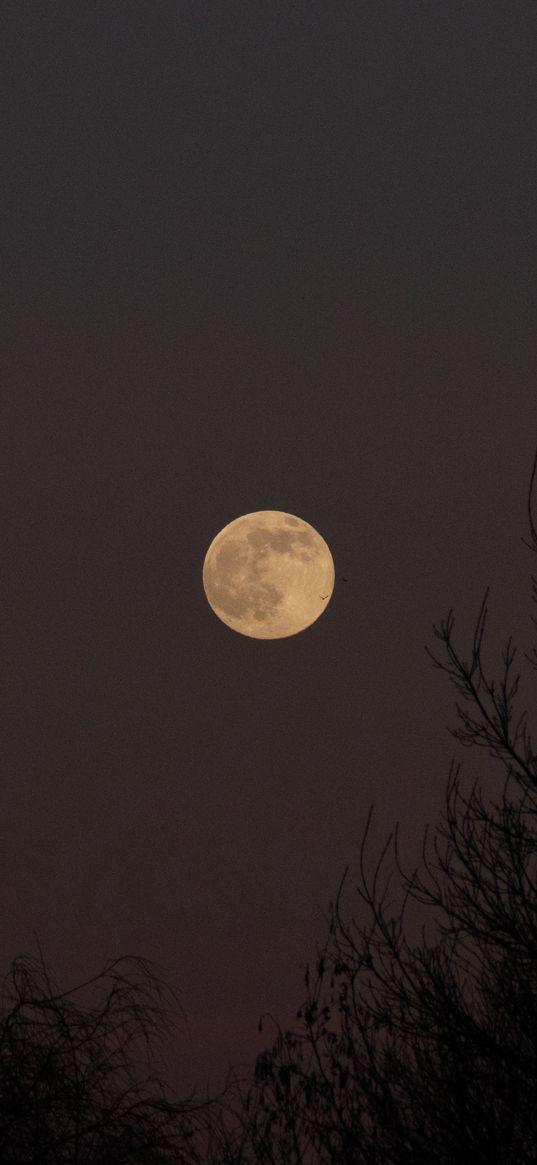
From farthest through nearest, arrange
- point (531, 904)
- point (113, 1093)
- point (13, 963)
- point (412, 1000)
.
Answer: point (13, 963) < point (113, 1093) < point (412, 1000) < point (531, 904)

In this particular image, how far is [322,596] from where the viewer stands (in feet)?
103

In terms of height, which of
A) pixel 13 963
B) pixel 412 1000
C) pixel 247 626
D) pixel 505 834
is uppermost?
pixel 247 626

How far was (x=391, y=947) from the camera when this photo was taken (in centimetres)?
1101

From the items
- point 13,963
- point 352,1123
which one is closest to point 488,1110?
point 352,1123

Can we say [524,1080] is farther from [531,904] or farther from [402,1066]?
[402,1066]

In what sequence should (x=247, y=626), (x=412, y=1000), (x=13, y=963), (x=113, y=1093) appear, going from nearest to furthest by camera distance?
(x=412, y=1000) < (x=113, y=1093) < (x=13, y=963) < (x=247, y=626)

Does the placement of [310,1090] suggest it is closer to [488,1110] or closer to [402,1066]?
[402,1066]

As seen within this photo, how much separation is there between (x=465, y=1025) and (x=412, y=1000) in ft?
2.17

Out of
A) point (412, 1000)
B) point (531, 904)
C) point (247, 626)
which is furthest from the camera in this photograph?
point (247, 626)

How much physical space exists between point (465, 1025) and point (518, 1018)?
906 millimetres

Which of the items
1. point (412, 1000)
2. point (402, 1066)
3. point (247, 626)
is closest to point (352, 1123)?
point (402, 1066)

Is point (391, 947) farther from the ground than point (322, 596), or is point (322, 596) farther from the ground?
point (322, 596)

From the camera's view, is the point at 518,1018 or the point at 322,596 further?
the point at 322,596

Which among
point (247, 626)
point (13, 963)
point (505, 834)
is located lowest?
point (505, 834)
